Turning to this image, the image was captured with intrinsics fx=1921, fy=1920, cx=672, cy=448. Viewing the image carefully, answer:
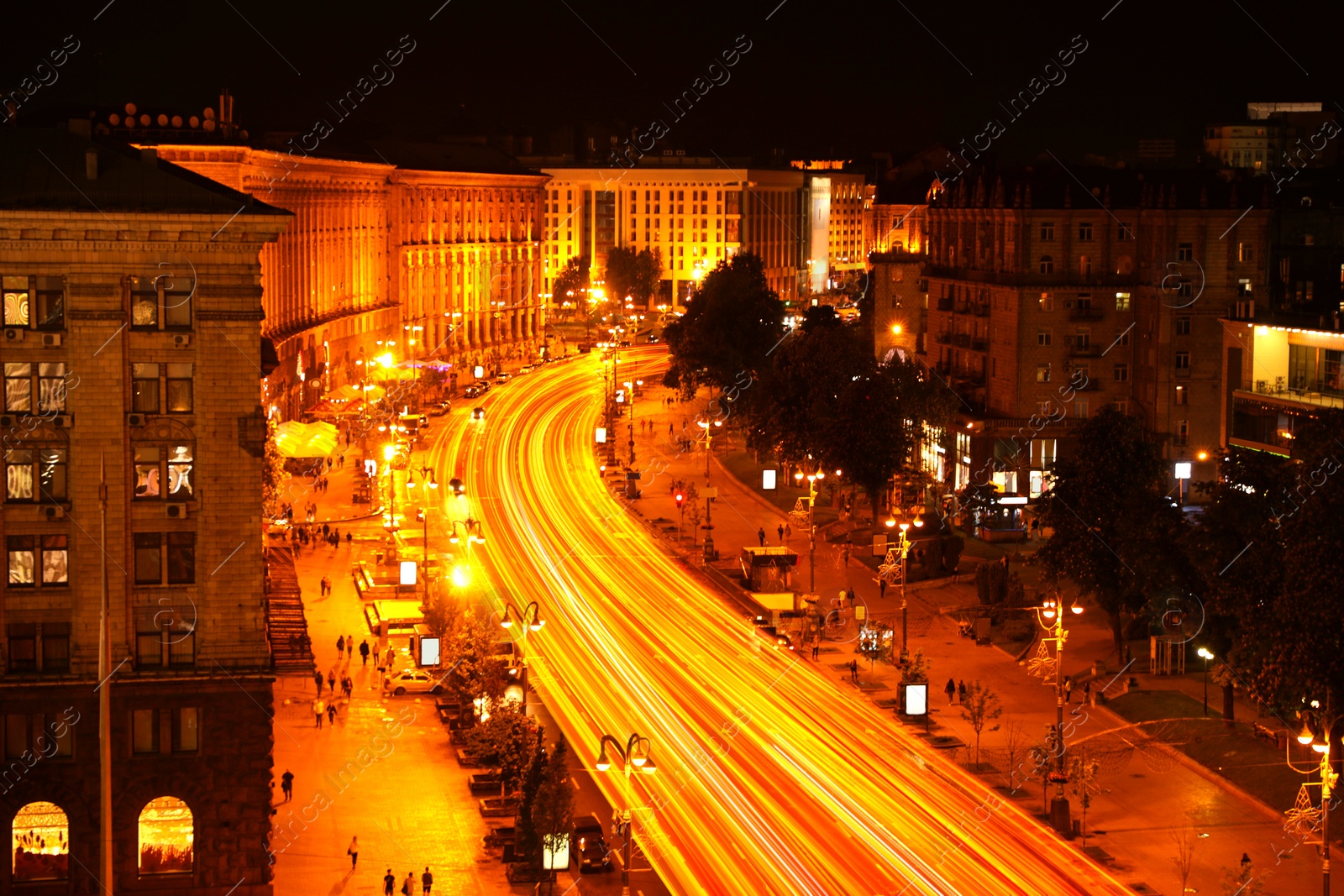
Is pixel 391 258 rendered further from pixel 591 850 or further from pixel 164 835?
pixel 164 835

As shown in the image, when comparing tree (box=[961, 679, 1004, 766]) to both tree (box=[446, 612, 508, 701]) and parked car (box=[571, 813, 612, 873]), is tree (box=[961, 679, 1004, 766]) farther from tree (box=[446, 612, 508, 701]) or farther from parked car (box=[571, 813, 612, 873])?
tree (box=[446, 612, 508, 701])

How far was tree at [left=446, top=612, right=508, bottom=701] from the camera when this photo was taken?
5178 centimetres

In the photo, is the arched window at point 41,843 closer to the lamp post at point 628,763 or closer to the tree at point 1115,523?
the lamp post at point 628,763

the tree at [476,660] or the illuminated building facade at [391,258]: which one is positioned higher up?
the illuminated building facade at [391,258]

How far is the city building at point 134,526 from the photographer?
37.1 metres

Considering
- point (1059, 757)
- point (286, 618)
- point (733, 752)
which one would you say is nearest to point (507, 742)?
point (733, 752)

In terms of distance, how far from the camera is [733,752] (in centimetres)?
5053

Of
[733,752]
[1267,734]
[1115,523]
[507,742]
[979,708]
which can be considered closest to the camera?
[507,742]

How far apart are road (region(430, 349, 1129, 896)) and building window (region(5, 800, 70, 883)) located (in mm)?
11733

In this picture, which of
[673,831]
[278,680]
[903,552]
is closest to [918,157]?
[903,552]

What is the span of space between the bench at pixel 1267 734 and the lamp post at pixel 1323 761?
384 mm

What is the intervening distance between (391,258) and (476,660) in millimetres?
104063

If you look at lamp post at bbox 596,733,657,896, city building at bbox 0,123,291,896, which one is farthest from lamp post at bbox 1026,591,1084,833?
city building at bbox 0,123,291,896

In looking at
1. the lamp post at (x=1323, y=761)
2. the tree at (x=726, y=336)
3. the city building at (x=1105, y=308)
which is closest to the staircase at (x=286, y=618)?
the lamp post at (x=1323, y=761)
